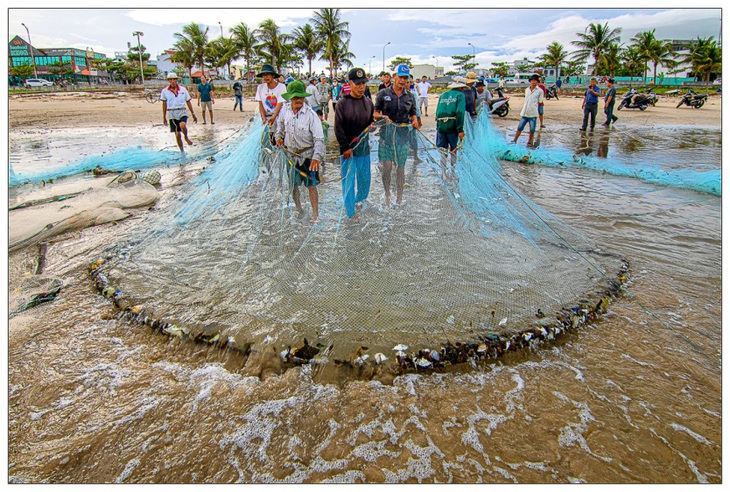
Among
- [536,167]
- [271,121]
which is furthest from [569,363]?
[536,167]

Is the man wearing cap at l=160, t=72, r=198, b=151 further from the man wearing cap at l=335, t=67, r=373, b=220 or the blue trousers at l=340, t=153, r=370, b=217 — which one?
the blue trousers at l=340, t=153, r=370, b=217

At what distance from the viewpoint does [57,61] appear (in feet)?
197

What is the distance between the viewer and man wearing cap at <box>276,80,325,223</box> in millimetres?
3895

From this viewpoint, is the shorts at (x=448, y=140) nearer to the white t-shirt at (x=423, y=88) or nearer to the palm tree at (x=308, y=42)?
the white t-shirt at (x=423, y=88)

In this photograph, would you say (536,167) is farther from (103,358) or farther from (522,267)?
(103,358)

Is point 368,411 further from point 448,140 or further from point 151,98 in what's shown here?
point 151,98

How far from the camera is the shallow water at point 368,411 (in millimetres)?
1736

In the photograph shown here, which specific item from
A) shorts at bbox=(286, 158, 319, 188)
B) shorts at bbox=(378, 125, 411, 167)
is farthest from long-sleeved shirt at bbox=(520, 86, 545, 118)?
shorts at bbox=(286, 158, 319, 188)

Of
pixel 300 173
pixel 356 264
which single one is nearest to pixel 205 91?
pixel 300 173

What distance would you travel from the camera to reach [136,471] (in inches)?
67.7

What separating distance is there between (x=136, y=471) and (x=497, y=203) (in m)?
3.25

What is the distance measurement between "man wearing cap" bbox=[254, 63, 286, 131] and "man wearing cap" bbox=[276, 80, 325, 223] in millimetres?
1638

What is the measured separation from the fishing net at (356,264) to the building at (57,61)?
2640 inches

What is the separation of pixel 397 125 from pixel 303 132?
3.22ft
